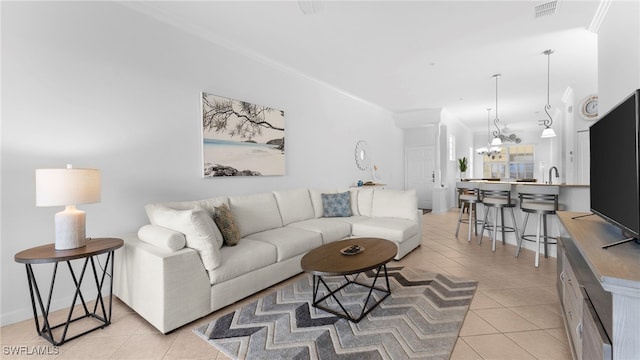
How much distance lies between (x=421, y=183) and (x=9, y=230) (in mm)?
7734

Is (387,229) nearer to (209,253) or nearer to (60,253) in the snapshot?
(209,253)

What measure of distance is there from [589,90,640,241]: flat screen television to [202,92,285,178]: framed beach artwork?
332cm

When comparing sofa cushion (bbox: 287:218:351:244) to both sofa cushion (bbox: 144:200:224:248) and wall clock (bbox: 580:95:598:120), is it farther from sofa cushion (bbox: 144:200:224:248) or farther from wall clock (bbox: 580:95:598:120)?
wall clock (bbox: 580:95:598:120)

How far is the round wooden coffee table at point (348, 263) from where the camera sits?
79.4 inches

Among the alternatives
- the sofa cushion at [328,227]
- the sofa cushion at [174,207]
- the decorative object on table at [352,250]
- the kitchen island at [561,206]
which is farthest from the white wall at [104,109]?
the kitchen island at [561,206]

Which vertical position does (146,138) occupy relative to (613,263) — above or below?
above

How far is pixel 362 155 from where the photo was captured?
6.25 m

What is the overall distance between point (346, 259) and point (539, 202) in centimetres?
294

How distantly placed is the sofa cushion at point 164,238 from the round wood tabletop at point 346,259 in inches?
37.1

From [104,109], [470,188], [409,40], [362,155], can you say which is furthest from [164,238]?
[362,155]

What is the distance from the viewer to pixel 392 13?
9.37 feet

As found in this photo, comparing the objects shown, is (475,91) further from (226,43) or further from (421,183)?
(226,43)

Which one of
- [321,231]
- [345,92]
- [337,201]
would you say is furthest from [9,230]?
[345,92]

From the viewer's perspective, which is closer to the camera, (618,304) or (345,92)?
(618,304)
